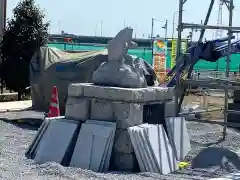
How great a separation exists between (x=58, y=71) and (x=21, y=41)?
298cm

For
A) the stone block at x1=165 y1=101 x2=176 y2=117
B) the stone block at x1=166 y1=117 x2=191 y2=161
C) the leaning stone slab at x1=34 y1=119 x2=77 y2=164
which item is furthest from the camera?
the stone block at x1=165 y1=101 x2=176 y2=117

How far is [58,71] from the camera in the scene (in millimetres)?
13570

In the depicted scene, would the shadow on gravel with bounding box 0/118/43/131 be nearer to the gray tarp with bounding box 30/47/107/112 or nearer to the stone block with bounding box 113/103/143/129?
the gray tarp with bounding box 30/47/107/112

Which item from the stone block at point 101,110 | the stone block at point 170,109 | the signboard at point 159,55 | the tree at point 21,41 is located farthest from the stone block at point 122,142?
the signboard at point 159,55

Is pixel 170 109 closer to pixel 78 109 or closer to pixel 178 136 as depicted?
pixel 178 136

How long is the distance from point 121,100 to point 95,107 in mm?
520

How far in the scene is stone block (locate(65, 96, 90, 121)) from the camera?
762cm

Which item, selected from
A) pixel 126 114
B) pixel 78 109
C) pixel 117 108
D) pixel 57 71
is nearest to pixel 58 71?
pixel 57 71

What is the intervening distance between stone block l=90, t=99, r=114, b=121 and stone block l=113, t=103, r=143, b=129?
10 centimetres

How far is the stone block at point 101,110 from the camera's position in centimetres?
742

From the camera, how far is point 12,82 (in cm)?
1625

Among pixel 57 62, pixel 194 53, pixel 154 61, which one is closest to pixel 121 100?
pixel 194 53

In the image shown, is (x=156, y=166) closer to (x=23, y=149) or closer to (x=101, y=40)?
(x=23, y=149)

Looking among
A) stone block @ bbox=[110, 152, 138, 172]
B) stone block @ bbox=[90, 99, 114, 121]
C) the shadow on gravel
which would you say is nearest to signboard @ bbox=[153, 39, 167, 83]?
the shadow on gravel
